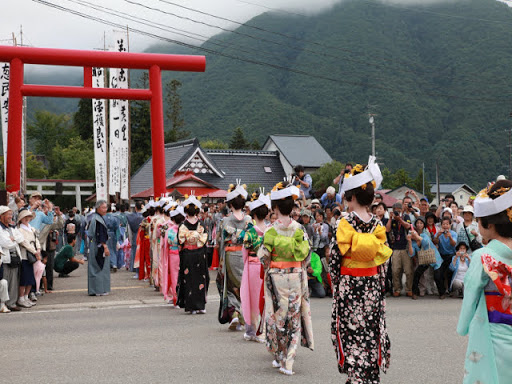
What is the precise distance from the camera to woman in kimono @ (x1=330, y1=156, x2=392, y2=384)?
17.0ft

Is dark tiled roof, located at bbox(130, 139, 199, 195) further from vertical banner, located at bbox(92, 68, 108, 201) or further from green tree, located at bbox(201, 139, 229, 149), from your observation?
green tree, located at bbox(201, 139, 229, 149)

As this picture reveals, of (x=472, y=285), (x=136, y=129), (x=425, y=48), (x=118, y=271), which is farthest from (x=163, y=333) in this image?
(x=425, y=48)

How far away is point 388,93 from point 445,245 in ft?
202

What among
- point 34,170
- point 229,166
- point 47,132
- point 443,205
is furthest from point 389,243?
point 47,132

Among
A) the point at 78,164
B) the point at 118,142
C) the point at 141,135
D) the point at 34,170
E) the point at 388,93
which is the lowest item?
the point at 118,142

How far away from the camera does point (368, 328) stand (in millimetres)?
5238

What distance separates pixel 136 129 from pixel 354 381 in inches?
2186

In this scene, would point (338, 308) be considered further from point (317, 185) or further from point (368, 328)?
point (317, 185)

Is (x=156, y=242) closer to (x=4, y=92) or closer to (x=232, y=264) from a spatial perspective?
(x=232, y=264)

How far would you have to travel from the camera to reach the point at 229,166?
43.9 metres

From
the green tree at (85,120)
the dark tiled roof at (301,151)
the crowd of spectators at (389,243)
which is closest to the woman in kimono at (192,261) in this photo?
the crowd of spectators at (389,243)

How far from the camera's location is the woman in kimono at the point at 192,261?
1026 cm

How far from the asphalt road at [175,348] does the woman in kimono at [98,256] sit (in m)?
1.65

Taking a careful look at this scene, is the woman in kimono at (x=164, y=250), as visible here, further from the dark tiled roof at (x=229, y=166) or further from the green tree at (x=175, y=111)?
the green tree at (x=175, y=111)
